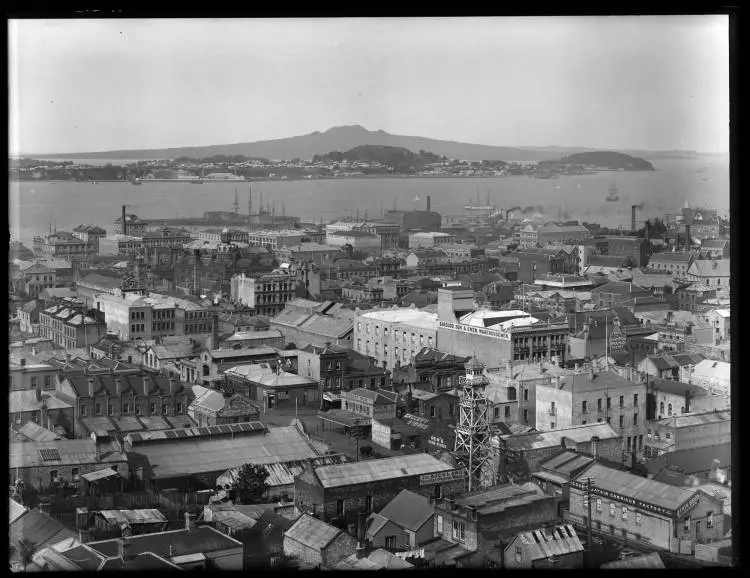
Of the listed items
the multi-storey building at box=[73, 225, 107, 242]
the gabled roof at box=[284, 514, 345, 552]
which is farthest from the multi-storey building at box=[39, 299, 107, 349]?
the gabled roof at box=[284, 514, 345, 552]

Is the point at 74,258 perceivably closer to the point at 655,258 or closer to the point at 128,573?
the point at 655,258

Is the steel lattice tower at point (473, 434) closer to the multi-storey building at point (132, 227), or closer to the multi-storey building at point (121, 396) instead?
the multi-storey building at point (121, 396)

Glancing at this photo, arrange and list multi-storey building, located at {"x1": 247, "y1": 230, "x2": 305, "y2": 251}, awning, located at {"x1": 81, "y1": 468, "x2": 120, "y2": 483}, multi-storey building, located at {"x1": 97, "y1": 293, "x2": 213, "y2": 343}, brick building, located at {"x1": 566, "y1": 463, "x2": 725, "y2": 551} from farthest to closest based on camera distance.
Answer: multi-storey building, located at {"x1": 247, "y1": 230, "x2": 305, "y2": 251}
multi-storey building, located at {"x1": 97, "y1": 293, "x2": 213, "y2": 343}
awning, located at {"x1": 81, "y1": 468, "x2": 120, "y2": 483}
brick building, located at {"x1": 566, "y1": 463, "x2": 725, "y2": 551}

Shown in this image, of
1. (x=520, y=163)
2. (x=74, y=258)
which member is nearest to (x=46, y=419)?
(x=520, y=163)

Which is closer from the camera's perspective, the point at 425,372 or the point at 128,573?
the point at 128,573

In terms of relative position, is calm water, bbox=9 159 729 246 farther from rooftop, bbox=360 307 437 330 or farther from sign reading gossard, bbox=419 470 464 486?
sign reading gossard, bbox=419 470 464 486
